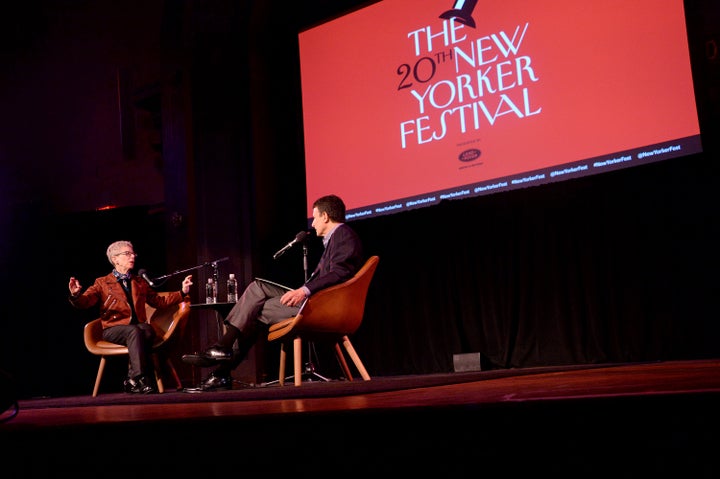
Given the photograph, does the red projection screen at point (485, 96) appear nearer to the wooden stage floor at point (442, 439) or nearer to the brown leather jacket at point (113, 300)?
the brown leather jacket at point (113, 300)

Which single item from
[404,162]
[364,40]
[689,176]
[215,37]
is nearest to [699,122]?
[689,176]

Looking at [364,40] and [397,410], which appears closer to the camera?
[397,410]

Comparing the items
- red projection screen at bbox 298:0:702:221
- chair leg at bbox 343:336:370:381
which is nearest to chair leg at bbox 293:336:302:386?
chair leg at bbox 343:336:370:381

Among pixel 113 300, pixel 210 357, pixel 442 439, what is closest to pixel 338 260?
pixel 210 357

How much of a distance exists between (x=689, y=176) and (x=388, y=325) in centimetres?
268

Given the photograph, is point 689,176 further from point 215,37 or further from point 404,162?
point 215,37

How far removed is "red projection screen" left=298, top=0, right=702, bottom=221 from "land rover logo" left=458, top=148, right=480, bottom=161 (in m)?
0.01

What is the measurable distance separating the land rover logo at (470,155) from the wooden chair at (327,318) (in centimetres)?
145

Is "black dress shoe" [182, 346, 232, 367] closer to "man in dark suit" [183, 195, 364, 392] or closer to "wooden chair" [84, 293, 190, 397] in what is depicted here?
"man in dark suit" [183, 195, 364, 392]

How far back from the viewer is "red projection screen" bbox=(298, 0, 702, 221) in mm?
4418

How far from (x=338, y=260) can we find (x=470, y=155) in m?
1.64

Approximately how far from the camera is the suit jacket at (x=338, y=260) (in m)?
3.97

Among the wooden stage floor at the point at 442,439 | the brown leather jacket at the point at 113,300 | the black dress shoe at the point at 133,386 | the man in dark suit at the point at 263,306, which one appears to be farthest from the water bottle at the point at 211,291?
the wooden stage floor at the point at 442,439

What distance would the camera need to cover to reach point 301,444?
4.39ft
